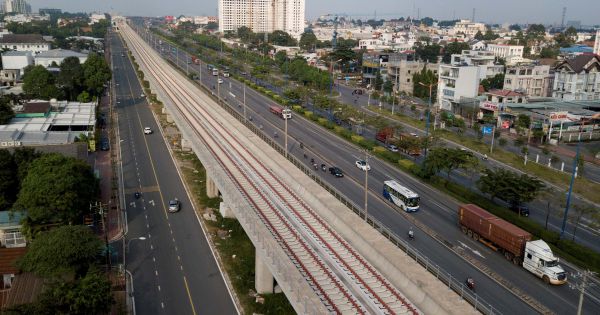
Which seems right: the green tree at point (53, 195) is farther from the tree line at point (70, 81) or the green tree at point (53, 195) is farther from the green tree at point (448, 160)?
the tree line at point (70, 81)

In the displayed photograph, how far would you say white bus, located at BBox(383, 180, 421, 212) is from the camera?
42906mm

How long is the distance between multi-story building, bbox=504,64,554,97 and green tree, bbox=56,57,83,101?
80291 millimetres

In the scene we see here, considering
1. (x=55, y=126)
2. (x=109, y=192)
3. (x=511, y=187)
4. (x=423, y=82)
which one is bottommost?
(x=109, y=192)

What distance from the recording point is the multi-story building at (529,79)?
9212 cm

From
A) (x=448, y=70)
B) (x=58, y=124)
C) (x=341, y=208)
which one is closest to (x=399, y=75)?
(x=448, y=70)

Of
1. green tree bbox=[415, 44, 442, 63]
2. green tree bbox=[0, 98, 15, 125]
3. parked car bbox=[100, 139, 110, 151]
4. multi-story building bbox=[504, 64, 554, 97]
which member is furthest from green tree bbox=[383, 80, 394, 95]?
green tree bbox=[0, 98, 15, 125]

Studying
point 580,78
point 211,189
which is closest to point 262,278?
point 211,189

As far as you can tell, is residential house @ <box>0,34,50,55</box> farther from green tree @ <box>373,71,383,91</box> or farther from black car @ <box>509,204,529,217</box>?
black car @ <box>509,204,529,217</box>

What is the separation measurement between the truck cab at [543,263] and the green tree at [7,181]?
39725 mm

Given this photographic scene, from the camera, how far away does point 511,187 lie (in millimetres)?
40875

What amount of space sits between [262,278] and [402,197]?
1775 cm

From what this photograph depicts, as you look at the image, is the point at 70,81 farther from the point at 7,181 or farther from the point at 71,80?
the point at 7,181

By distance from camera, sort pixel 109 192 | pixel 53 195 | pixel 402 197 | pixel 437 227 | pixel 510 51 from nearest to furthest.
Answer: pixel 53 195 < pixel 437 227 < pixel 402 197 < pixel 109 192 < pixel 510 51

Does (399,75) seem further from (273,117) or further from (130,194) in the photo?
(130,194)
